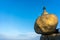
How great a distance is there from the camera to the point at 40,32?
1862 centimetres

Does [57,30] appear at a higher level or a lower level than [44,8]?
lower

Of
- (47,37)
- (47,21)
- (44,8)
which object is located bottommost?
(47,37)

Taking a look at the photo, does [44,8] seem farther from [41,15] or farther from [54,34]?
[54,34]

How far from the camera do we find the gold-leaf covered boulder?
17.9 m

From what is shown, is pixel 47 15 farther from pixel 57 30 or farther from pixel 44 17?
pixel 57 30

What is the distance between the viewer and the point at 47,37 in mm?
18250

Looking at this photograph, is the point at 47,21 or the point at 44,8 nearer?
the point at 47,21

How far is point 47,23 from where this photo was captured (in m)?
18.0

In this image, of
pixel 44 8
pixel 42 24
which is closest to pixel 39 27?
pixel 42 24

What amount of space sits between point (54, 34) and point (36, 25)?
1832mm

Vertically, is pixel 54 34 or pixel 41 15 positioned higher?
pixel 41 15

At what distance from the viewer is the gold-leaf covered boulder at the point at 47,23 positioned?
17.9 metres

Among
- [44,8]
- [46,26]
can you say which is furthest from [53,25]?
[44,8]

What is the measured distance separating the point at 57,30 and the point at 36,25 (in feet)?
5.87
